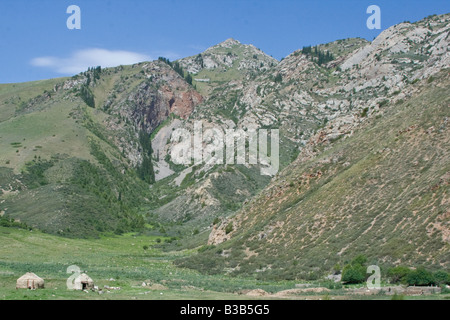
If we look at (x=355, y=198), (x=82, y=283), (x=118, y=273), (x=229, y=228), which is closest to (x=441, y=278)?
(x=355, y=198)

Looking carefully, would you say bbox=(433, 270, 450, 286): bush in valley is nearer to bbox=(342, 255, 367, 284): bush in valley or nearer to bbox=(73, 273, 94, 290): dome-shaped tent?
bbox=(342, 255, 367, 284): bush in valley

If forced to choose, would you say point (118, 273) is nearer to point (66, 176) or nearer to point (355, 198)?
point (355, 198)

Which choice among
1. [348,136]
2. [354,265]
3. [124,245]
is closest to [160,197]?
[124,245]

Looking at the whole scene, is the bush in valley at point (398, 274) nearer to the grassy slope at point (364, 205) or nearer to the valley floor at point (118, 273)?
the grassy slope at point (364, 205)

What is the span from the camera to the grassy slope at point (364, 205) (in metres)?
47.1

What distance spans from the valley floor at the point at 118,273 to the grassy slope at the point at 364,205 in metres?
7.68

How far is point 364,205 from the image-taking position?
5794 centimetres

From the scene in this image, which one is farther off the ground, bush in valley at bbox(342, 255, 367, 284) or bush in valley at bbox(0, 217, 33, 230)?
bush in valley at bbox(0, 217, 33, 230)

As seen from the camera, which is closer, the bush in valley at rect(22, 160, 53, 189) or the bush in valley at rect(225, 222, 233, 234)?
the bush in valley at rect(225, 222, 233, 234)

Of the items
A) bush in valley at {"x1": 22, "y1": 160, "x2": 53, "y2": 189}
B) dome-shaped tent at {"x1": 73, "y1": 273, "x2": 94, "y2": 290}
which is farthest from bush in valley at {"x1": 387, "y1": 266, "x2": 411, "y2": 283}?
bush in valley at {"x1": 22, "y1": 160, "x2": 53, "y2": 189}

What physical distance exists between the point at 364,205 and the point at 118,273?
2920 centimetres

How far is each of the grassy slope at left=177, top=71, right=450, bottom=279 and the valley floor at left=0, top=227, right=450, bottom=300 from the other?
7681 millimetres

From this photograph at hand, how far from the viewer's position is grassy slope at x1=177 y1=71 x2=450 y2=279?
4709 cm
